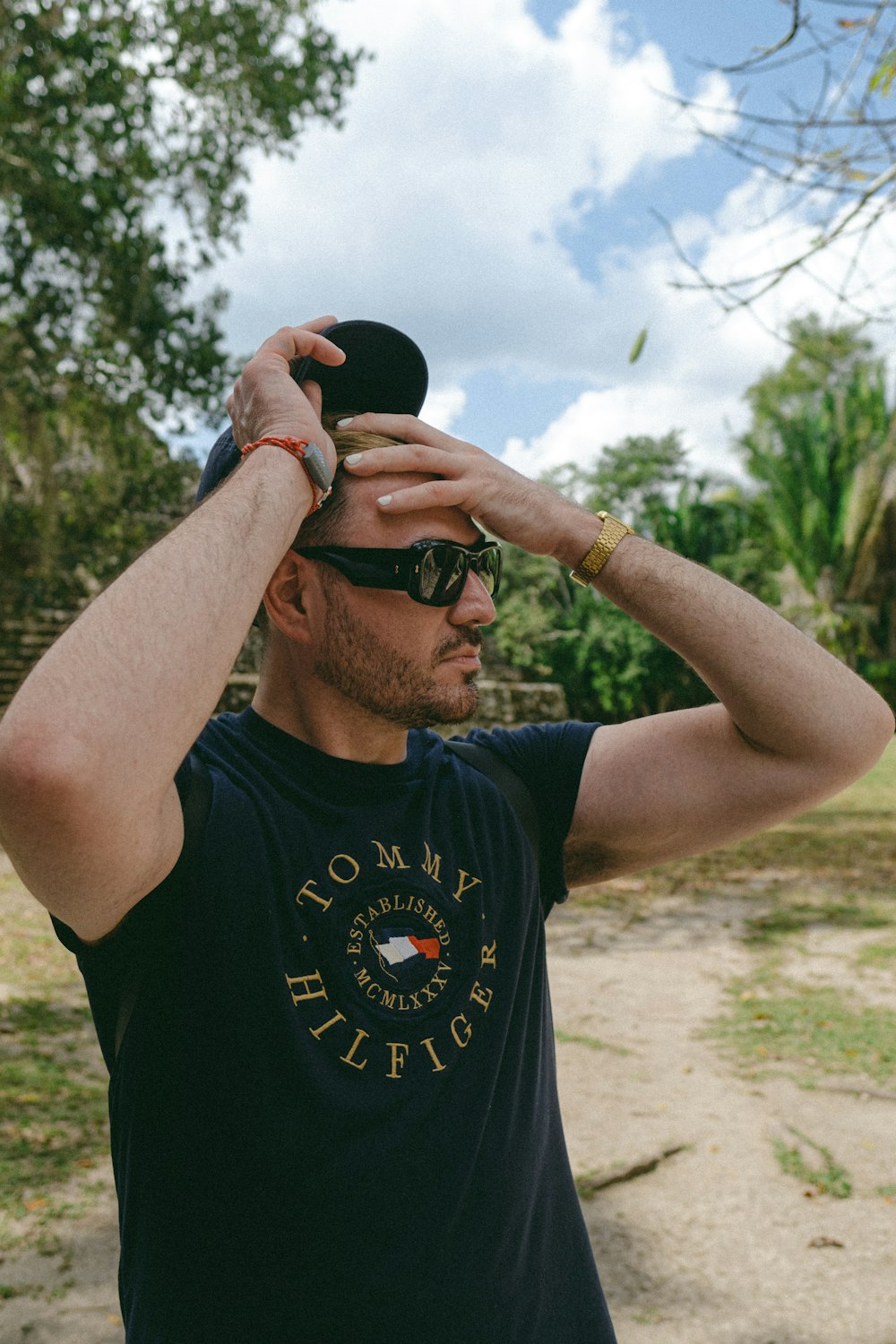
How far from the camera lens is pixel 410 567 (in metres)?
1.88

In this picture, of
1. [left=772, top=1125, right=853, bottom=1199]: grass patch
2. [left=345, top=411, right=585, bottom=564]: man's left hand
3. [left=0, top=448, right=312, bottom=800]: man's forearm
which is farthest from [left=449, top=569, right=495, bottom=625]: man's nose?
[left=772, top=1125, right=853, bottom=1199]: grass patch

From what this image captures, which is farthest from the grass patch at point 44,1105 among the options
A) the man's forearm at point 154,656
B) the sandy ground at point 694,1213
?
the man's forearm at point 154,656

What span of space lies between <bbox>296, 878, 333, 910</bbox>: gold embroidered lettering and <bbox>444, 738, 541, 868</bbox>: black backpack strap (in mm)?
493

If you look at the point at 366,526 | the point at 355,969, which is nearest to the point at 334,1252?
the point at 355,969

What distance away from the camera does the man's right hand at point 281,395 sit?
181 centimetres

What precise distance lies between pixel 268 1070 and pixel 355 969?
20 centimetres

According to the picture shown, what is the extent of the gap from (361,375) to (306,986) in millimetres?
1145

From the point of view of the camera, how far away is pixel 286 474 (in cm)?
171

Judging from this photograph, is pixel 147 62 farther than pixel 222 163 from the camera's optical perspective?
No

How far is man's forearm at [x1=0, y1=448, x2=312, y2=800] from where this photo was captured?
132cm

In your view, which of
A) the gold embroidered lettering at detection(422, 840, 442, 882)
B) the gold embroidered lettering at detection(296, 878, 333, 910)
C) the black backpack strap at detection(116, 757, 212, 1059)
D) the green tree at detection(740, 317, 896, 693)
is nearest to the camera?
the black backpack strap at detection(116, 757, 212, 1059)

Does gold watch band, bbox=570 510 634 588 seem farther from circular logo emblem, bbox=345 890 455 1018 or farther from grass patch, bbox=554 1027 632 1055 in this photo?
grass patch, bbox=554 1027 632 1055

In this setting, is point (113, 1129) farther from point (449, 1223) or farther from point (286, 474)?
point (286, 474)

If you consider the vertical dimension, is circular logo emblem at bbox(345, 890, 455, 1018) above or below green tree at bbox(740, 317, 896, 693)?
below
